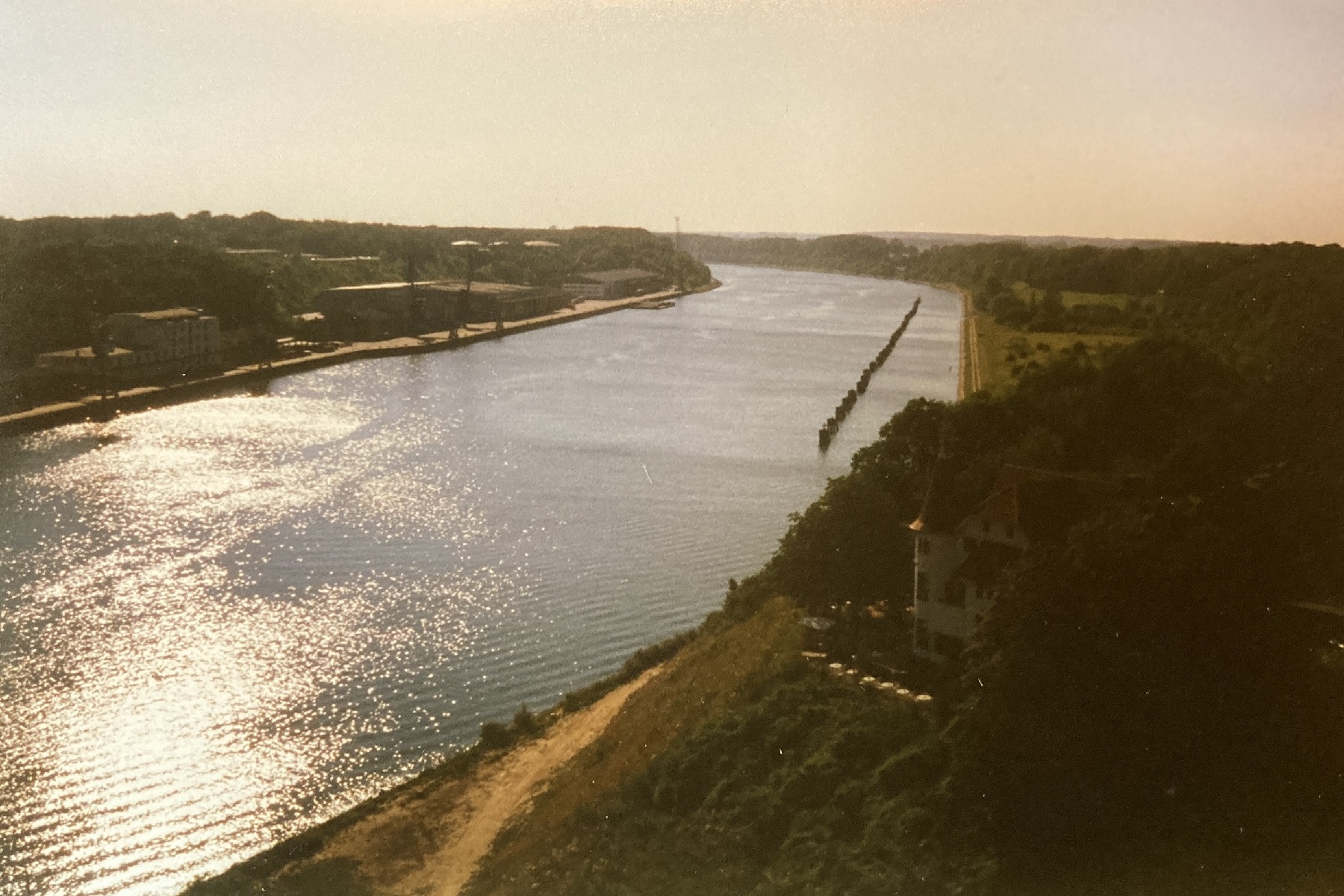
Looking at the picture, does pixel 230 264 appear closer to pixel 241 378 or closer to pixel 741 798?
pixel 241 378

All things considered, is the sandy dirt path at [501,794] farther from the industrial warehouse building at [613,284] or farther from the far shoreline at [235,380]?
the industrial warehouse building at [613,284]

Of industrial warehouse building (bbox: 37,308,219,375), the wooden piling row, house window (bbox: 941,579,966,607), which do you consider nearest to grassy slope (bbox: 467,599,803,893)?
house window (bbox: 941,579,966,607)

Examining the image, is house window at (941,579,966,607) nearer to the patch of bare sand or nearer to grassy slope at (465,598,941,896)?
grassy slope at (465,598,941,896)

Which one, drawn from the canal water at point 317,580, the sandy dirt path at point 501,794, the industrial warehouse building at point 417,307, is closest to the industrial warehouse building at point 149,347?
the canal water at point 317,580

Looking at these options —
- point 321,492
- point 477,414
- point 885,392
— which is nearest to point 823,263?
point 885,392

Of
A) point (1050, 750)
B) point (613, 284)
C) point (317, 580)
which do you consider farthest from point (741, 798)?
point (613, 284)

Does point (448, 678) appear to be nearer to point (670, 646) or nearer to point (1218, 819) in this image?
point (670, 646)
